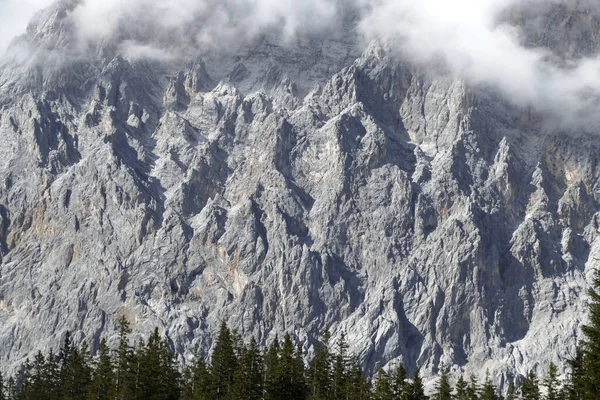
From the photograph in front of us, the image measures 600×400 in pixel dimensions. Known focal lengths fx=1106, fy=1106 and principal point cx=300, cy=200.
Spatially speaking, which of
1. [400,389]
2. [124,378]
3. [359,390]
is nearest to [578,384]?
[400,389]

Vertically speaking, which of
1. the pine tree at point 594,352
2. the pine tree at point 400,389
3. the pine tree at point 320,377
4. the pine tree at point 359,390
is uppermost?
the pine tree at point 320,377

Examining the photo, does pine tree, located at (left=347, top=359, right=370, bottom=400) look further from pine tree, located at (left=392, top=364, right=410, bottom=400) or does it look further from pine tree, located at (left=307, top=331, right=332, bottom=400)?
pine tree, located at (left=392, top=364, right=410, bottom=400)

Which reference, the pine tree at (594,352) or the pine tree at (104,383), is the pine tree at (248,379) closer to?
the pine tree at (104,383)

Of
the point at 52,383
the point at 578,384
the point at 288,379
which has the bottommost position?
the point at 578,384

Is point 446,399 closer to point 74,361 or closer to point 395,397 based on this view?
point 395,397

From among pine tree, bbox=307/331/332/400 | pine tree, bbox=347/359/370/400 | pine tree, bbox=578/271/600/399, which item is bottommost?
pine tree, bbox=578/271/600/399

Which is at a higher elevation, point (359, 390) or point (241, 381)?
point (359, 390)

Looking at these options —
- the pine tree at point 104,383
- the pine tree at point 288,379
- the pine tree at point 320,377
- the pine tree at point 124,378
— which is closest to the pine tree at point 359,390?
the pine tree at point 320,377

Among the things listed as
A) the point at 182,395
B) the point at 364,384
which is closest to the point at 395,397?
the point at 364,384

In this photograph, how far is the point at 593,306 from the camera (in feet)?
244

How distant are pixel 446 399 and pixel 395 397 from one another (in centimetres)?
965

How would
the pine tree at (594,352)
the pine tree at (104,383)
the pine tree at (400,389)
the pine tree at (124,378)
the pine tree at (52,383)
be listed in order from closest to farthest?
1. the pine tree at (594,352)
2. the pine tree at (400,389)
3. the pine tree at (124,378)
4. the pine tree at (104,383)
5. the pine tree at (52,383)

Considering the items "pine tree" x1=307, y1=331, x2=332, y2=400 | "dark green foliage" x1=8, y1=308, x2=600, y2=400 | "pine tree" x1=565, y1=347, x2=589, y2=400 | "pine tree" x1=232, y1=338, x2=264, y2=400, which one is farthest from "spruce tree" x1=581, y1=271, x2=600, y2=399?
"pine tree" x1=307, y1=331, x2=332, y2=400

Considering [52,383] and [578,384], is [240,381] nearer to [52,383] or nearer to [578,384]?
[52,383]
